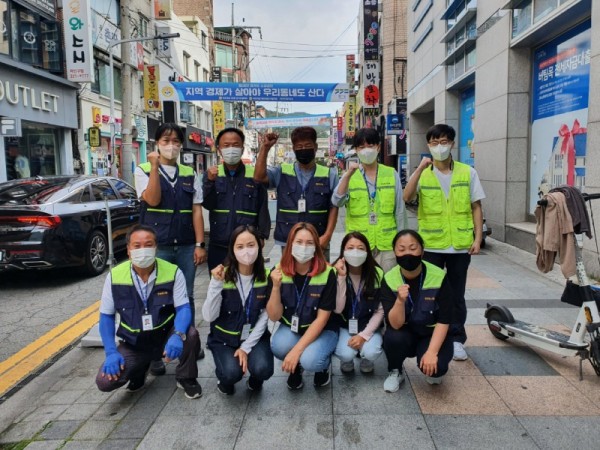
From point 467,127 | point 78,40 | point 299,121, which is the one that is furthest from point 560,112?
point 78,40

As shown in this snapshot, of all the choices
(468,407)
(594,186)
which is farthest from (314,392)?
(594,186)

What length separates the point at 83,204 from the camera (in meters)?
6.86

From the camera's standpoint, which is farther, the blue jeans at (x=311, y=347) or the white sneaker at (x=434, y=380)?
the white sneaker at (x=434, y=380)

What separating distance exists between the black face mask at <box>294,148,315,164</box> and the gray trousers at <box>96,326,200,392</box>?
Answer: 1533 mm

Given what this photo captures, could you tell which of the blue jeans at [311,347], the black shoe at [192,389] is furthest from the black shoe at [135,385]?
the blue jeans at [311,347]

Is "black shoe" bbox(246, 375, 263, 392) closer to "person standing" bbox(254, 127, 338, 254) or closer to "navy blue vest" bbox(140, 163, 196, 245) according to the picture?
"person standing" bbox(254, 127, 338, 254)

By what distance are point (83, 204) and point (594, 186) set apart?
674cm

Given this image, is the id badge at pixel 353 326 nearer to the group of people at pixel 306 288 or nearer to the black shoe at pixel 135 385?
the group of people at pixel 306 288

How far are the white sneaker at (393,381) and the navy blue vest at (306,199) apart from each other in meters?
1.24

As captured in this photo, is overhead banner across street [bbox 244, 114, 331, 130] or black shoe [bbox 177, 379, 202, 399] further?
overhead banner across street [bbox 244, 114, 331, 130]

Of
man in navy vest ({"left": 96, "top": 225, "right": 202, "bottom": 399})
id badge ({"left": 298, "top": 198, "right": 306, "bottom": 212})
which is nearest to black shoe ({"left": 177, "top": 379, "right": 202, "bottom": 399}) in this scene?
man in navy vest ({"left": 96, "top": 225, "right": 202, "bottom": 399})

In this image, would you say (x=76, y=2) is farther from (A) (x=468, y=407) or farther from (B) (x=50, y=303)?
(A) (x=468, y=407)

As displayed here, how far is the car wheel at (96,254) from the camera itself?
6809 mm

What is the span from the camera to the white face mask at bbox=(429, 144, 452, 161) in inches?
144
